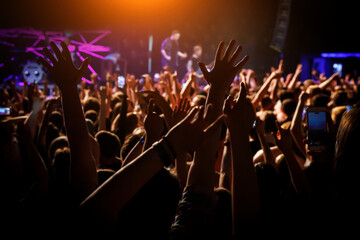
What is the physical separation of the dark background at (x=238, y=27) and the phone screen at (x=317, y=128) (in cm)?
1315

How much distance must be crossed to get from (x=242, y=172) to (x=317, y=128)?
2.68ft

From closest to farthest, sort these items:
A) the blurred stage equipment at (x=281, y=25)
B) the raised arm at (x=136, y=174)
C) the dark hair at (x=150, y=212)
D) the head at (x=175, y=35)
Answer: the raised arm at (x=136, y=174) → the dark hair at (x=150, y=212) → the blurred stage equipment at (x=281, y=25) → the head at (x=175, y=35)

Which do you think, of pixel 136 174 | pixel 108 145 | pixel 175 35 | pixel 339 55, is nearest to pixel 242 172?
pixel 136 174

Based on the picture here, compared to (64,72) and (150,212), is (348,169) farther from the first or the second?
(64,72)

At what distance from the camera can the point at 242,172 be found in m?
1.40

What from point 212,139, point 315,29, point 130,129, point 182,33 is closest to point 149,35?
point 182,33

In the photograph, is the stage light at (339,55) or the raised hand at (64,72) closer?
the raised hand at (64,72)

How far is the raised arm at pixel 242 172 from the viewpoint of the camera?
138cm

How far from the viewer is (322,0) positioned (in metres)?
15.4

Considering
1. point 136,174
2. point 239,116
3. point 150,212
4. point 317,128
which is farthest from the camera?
point 317,128

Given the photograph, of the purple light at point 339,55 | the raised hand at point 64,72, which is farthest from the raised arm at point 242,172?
the purple light at point 339,55

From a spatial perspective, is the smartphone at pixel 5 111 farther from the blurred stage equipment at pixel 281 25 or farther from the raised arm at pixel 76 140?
the blurred stage equipment at pixel 281 25

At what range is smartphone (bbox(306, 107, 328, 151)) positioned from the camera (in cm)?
194

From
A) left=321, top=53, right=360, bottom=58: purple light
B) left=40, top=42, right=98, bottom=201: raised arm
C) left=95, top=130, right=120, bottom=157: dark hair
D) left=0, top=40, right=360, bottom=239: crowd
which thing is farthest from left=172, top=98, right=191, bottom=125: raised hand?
left=321, top=53, right=360, bottom=58: purple light
